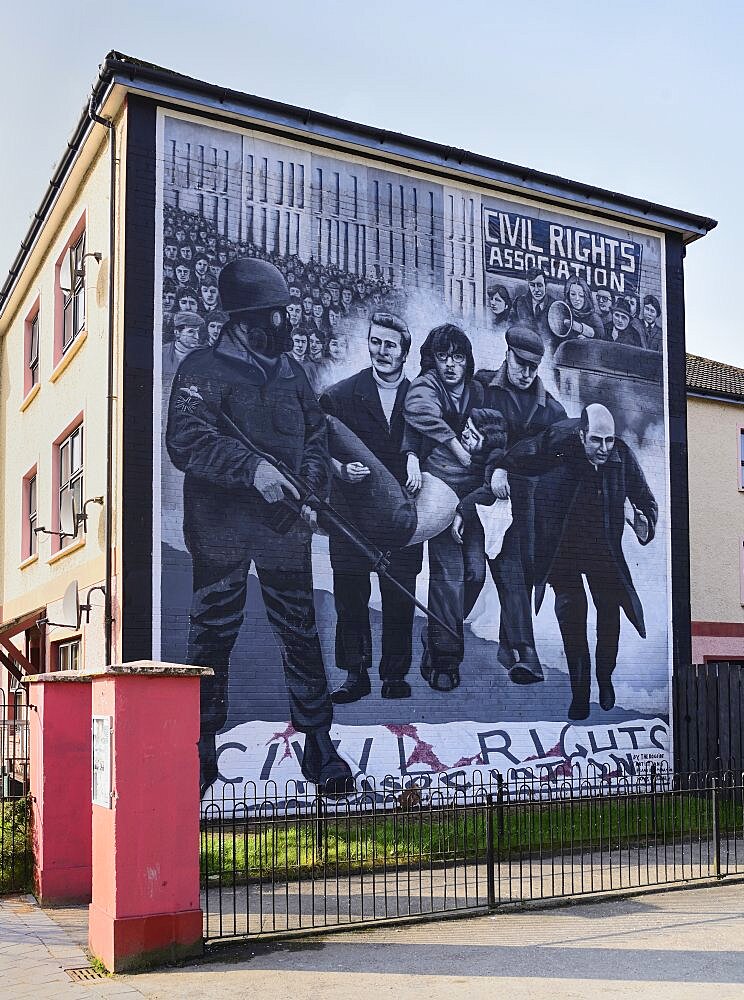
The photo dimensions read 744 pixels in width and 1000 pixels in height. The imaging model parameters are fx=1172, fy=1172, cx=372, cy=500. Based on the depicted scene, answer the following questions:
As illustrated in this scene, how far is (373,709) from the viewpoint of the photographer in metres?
16.5

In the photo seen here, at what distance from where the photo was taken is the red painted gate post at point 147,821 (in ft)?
29.2

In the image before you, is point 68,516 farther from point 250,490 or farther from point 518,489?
point 518,489

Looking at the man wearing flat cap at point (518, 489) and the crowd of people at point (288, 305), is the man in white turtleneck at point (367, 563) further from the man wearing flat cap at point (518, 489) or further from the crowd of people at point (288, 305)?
the man wearing flat cap at point (518, 489)

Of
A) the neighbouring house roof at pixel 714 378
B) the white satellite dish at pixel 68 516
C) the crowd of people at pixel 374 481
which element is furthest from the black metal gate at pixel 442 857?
the neighbouring house roof at pixel 714 378

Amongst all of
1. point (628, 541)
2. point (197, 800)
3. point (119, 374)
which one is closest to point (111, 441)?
point (119, 374)

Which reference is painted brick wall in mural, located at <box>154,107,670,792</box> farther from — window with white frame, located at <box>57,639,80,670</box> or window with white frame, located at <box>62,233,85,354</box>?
window with white frame, located at <box>62,233,85,354</box>

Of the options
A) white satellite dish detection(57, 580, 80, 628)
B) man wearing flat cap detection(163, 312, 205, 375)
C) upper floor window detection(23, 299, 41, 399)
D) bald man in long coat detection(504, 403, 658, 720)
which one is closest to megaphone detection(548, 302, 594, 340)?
bald man in long coat detection(504, 403, 658, 720)

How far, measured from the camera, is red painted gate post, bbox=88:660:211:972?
891 centimetres

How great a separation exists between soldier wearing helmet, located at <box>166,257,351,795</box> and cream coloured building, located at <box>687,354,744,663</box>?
443 inches

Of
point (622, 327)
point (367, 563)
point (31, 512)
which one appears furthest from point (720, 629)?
point (31, 512)

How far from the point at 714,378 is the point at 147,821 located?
20.6 metres

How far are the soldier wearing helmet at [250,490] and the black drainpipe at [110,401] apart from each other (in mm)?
823

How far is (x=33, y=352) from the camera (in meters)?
22.1

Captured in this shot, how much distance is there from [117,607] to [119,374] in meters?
3.05
